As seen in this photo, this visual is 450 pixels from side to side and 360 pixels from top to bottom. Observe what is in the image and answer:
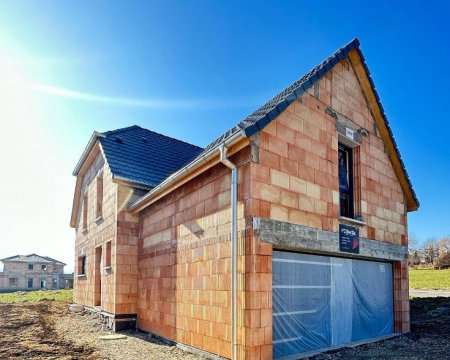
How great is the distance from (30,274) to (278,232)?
184ft

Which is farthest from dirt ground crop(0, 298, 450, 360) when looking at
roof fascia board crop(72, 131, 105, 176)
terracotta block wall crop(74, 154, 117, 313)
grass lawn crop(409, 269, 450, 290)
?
grass lawn crop(409, 269, 450, 290)

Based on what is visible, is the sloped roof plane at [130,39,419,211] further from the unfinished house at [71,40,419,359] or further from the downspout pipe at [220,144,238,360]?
the downspout pipe at [220,144,238,360]

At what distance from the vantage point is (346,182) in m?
9.76

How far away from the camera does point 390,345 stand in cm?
897

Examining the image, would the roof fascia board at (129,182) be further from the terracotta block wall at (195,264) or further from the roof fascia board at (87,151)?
the roof fascia board at (87,151)

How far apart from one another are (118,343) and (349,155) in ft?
25.0

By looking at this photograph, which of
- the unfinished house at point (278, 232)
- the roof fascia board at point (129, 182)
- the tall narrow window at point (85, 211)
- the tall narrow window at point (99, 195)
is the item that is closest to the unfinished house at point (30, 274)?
the tall narrow window at point (85, 211)

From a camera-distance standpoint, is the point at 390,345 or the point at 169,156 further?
the point at 169,156

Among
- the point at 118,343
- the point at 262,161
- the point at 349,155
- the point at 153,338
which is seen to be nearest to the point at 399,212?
the point at 349,155

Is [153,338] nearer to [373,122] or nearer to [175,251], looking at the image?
[175,251]

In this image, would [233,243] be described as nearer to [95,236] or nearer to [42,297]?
[95,236]

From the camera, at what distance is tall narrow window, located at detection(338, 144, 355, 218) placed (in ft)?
31.3

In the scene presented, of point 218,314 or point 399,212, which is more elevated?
point 399,212

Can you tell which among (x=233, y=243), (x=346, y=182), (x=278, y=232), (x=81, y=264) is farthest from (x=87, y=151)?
(x=278, y=232)
